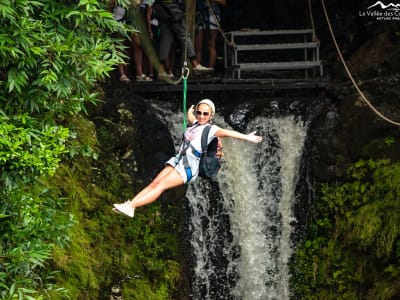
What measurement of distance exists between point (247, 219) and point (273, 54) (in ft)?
14.1

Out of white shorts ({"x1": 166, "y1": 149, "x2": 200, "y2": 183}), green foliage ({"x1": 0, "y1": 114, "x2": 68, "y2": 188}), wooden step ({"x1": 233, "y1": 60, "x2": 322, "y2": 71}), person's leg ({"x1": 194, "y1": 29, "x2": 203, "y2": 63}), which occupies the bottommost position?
white shorts ({"x1": 166, "y1": 149, "x2": 200, "y2": 183})

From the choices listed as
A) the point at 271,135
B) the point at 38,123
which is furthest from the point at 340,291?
the point at 38,123

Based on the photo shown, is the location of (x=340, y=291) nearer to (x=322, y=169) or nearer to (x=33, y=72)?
(x=322, y=169)

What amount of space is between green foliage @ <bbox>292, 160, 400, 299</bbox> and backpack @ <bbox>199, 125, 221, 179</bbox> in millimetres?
3724

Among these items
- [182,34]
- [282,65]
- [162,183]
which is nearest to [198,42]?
[182,34]

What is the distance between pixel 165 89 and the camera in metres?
13.1

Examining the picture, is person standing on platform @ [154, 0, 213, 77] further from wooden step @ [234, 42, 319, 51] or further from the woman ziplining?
the woman ziplining

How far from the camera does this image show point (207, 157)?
848 centimetres

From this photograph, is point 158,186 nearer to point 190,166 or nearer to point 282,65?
point 190,166

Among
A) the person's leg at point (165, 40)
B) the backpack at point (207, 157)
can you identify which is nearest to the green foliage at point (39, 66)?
the backpack at point (207, 157)

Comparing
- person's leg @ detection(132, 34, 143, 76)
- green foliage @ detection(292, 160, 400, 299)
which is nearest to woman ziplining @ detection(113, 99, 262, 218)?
green foliage @ detection(292, 160, 400, 299)

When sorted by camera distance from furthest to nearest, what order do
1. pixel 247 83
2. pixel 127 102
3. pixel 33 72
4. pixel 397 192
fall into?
1. pixel 247 83
2. pixel 127 102
3. pixel 397 192
4. pixel 33 72

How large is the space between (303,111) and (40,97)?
6.06 meters

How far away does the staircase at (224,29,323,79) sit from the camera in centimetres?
1349
